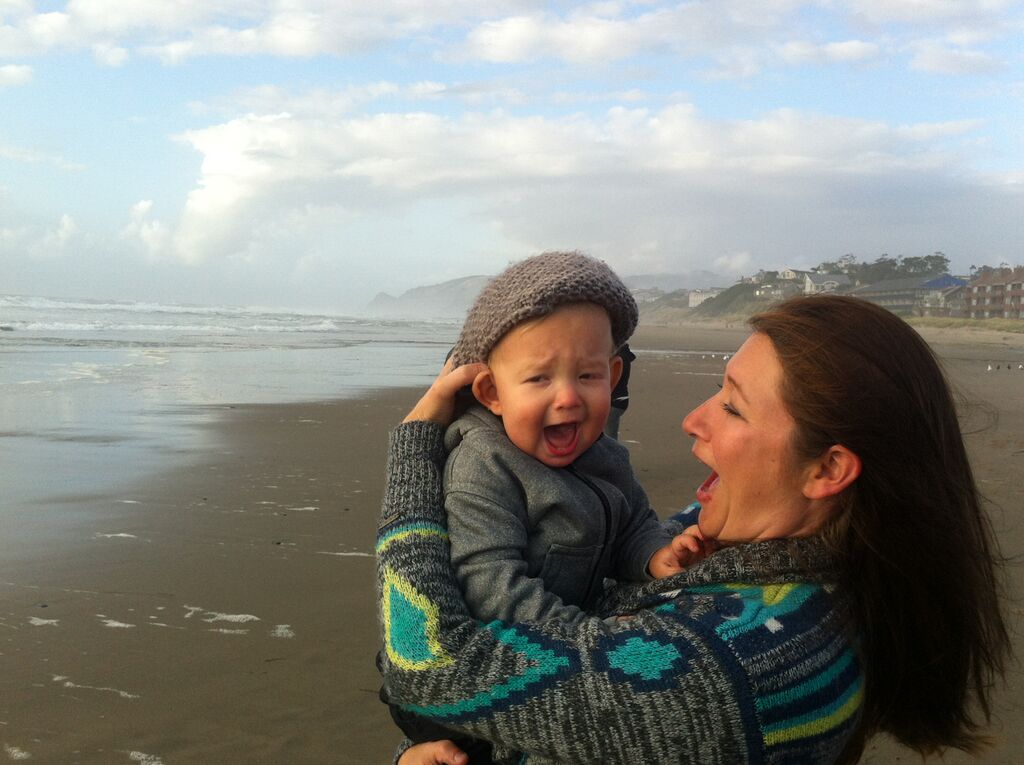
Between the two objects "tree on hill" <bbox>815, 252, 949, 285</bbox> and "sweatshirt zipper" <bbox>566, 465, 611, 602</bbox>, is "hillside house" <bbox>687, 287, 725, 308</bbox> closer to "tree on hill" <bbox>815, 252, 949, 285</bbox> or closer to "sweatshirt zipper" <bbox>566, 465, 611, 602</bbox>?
"tree on hill" <bbox>815, 252, 949, 285</bbox>

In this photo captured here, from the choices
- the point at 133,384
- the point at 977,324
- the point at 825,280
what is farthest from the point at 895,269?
the point at 133,384

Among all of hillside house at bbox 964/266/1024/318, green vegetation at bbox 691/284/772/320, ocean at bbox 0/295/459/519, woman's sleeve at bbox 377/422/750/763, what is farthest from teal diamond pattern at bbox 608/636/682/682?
green vegetation at bbox 691/284/772/320

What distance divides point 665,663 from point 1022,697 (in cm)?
315

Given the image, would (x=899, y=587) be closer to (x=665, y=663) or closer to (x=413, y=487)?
(x=665, y=663)

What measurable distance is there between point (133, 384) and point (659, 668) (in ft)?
46.4

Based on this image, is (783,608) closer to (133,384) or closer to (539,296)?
(539,296)

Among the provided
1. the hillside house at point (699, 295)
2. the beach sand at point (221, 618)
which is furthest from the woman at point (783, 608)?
the hillside house at point (699, 295)

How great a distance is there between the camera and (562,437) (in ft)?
6.72

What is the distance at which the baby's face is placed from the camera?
6.59ft

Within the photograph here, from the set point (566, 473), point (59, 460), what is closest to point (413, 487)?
point (566, 473)

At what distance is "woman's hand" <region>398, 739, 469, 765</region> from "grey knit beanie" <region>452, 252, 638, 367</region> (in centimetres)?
84

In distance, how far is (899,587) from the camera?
163 centimetres

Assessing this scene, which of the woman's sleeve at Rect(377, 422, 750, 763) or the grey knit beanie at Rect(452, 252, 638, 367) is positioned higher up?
the grey knit beanie at Rect(452, 252, 638, 367)

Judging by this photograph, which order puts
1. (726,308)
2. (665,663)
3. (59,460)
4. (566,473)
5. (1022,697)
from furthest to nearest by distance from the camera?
(726,308), (59,460), (1022,697), (566,473), (665,663)
